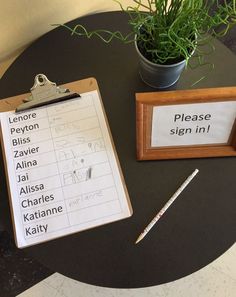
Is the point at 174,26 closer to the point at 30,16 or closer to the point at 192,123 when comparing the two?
the point at 192,123

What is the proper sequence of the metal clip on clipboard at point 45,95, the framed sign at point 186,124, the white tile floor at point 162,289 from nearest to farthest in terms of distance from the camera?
the framed sign at point 186,124
the metal clip on clipboard at point 45,95
the white tile floor at point 162,289

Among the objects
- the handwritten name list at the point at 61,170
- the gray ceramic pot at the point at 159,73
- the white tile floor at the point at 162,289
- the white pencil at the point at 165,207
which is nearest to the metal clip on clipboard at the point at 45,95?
the handwritten name list at the point at 61,170

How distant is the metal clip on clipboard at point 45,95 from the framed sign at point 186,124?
224 mm

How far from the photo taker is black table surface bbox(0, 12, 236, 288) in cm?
72

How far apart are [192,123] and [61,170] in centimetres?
30

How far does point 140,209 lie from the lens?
0.75m

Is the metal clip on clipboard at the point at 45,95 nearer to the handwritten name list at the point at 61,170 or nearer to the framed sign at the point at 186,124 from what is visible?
the handwritten name list at the point at 61,170

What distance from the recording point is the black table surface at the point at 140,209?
717 millimetres

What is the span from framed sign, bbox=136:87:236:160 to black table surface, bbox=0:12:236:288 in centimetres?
3

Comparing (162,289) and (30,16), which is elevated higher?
(30,16)

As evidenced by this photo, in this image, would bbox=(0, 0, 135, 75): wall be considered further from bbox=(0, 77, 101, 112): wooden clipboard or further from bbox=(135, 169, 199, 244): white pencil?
bbox=(135, 169, 199, 244): white pencil

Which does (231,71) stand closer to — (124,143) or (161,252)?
(124,143)

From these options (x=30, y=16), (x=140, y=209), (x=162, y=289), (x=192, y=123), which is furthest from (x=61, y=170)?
(x=162, y=289)

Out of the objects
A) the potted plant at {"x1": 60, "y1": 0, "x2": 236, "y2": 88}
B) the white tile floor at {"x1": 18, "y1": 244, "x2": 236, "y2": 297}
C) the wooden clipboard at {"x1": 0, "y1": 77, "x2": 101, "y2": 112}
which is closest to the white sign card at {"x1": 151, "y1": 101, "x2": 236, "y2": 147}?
the potted plant at {"x1": 60, "y1": 0, "x2": 236, "y2": 88}
